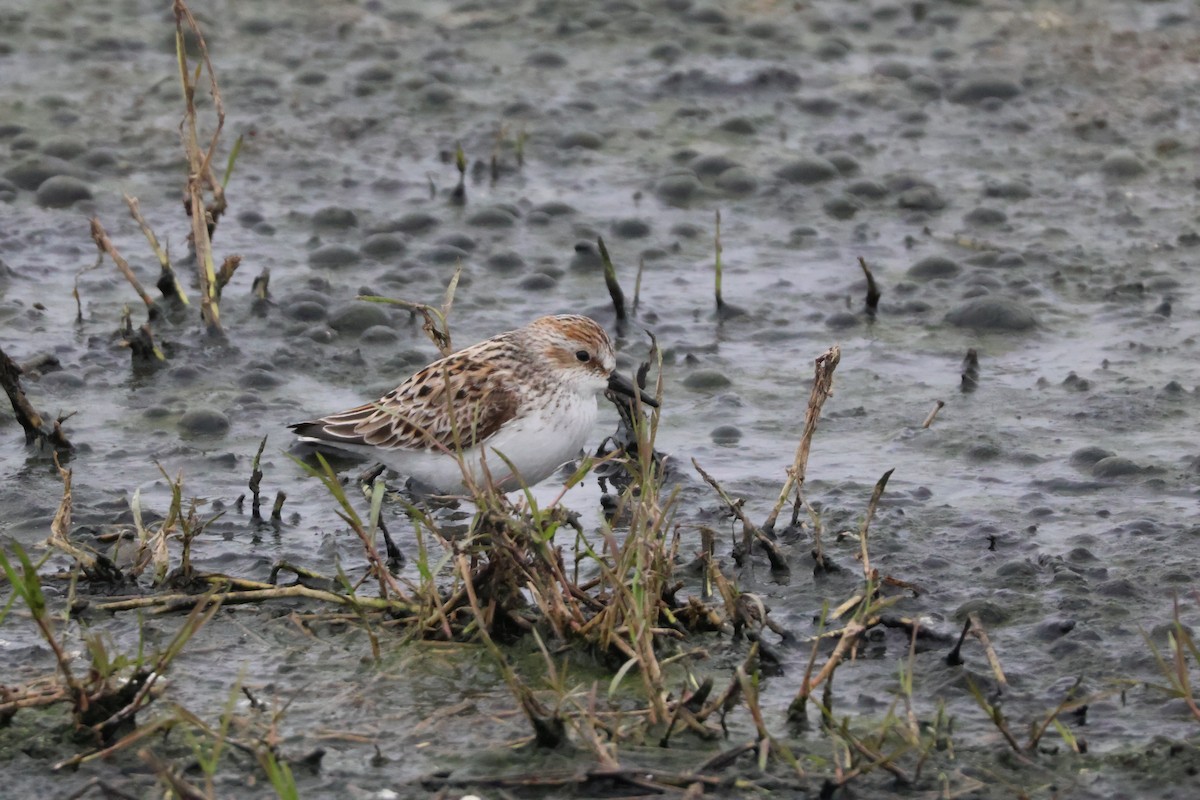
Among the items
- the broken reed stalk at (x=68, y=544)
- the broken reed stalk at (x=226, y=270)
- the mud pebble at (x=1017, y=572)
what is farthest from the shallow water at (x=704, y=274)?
the broken reed stalk at (x=226, y=270)

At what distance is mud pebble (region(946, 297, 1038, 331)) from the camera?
9.00 metres

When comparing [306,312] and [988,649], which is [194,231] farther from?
[988,649]

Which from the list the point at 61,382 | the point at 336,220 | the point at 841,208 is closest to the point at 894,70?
the point at 841,208

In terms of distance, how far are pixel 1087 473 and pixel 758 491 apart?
1403 millimetres

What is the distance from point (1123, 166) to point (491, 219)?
402 centimetres

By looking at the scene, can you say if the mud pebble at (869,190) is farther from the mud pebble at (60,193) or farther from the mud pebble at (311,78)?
the mud pebble at (60,193)

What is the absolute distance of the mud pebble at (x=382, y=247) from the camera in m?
9.91

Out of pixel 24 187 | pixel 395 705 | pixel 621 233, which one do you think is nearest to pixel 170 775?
pixel 395 705

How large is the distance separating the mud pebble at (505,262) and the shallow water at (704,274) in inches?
0.8

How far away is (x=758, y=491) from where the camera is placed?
286 inches

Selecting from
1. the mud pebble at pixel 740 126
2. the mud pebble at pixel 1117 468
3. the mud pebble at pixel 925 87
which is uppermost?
the mud pebble at pixel 925 87

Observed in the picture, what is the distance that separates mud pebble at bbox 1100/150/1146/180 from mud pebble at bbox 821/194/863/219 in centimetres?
167

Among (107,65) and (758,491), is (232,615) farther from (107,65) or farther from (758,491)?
(107,65)

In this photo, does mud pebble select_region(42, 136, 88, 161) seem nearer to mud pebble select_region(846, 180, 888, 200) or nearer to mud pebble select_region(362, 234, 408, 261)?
mud pebble select_region(362, 234, 408, 261)
